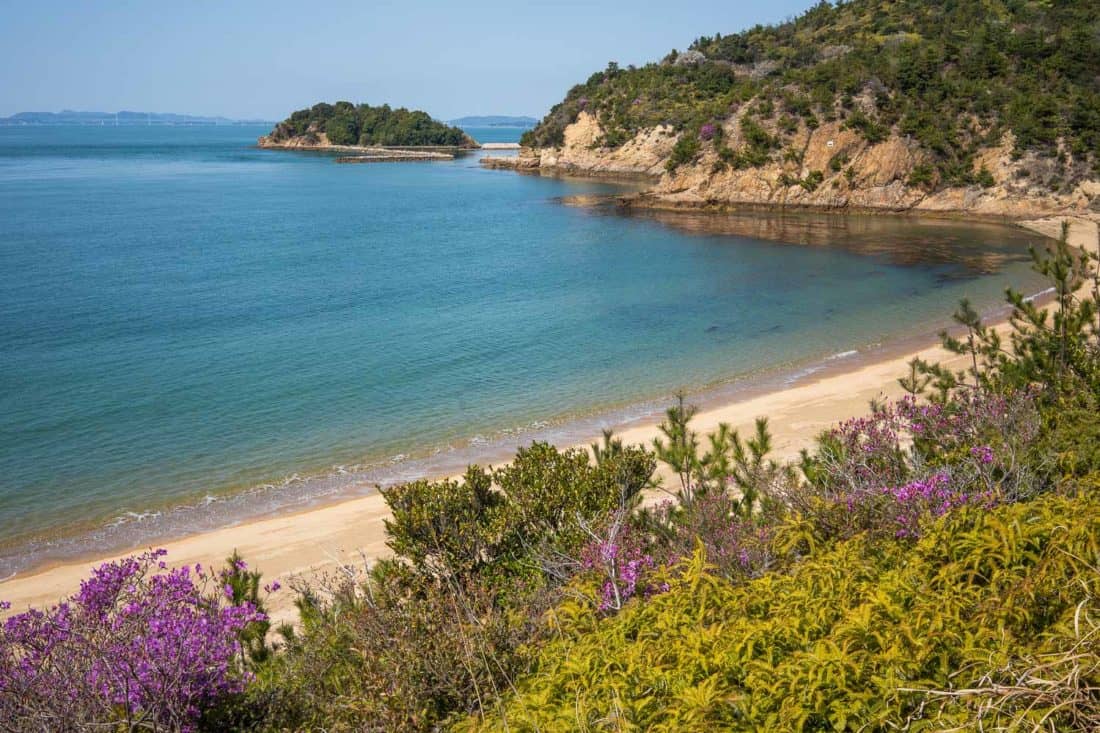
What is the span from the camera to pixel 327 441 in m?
19.6

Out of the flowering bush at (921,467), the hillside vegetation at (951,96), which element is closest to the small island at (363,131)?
the hillside vegetation at (951,96)

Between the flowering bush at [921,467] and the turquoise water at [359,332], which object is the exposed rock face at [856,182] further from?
the flowering bush at [921,467]

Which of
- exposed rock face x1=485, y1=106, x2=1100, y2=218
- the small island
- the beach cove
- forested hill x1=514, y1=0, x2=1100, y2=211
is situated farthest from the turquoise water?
the small island

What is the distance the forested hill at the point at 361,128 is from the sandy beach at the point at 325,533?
15203 cm

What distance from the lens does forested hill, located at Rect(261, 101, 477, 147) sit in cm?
16225

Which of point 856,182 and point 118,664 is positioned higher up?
point 856,182

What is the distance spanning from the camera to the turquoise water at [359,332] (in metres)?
18.1

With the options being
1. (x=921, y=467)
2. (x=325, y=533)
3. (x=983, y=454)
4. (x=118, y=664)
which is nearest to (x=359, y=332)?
(x=325, y=533)

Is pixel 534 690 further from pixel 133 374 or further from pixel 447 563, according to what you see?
pixel 133 374

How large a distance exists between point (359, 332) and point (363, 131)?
145m

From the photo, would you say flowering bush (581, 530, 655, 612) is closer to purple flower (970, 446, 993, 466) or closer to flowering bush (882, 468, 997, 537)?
flowering bush (882, 468, 997, 537)

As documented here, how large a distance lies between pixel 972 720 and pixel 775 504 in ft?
16.1

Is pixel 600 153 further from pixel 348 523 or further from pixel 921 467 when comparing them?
pixel 921 467

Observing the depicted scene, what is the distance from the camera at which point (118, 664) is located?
17.7ft
